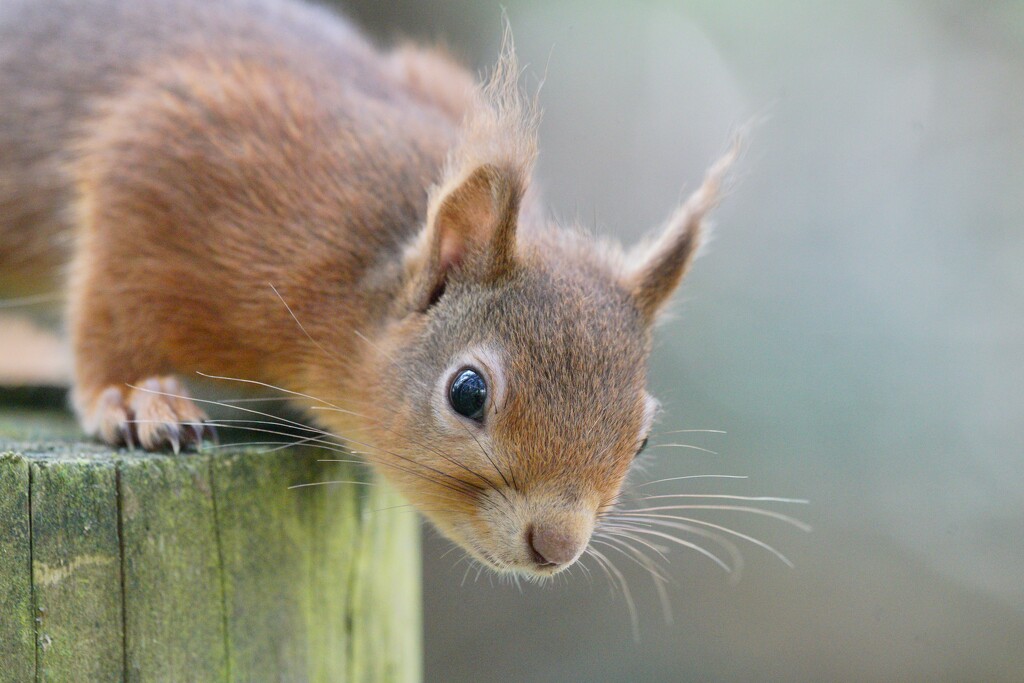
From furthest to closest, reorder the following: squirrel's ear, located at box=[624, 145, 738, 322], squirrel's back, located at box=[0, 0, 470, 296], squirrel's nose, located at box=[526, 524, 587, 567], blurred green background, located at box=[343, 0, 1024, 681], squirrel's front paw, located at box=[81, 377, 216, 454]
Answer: blurred green background, located at box=[343, 0, 1024, 681] → squirrel's back, located at box=[0, 0, 470, 296] → squirrel's ear, located at box=[624, 145, 738, 322] → squirrel's front paw, located at box=[81, 377, 216, 454] → squirrel's nose, located at box=[526, 524, 587, 567]

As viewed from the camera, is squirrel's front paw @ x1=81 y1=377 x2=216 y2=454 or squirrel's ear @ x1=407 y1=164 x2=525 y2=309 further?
squirrel's ear @ x1=407 y1=164 x2=525 y2=309

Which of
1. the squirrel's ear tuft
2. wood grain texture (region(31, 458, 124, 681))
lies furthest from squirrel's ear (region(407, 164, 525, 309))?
wood grain texture (region(31, 458, 124, 681))

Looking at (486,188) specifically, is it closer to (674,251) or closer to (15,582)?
(674,251)

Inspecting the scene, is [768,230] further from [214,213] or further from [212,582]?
[212,582]

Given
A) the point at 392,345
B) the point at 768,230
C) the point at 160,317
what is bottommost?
the point at 160,317

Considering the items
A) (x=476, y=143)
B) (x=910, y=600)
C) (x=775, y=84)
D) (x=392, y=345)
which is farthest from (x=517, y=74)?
(x=910, y=600)

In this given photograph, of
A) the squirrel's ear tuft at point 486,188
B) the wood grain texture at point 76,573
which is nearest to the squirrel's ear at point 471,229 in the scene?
the squirrel's ear tuft at point 486,188

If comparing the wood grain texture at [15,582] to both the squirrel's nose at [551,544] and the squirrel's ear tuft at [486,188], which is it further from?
the squirrel's ear tuft at [486,188]

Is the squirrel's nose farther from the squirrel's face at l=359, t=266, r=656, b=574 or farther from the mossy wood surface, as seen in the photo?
the mossy wood surface
